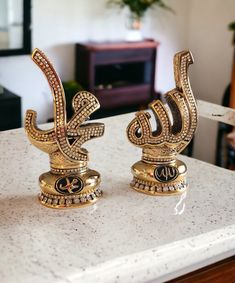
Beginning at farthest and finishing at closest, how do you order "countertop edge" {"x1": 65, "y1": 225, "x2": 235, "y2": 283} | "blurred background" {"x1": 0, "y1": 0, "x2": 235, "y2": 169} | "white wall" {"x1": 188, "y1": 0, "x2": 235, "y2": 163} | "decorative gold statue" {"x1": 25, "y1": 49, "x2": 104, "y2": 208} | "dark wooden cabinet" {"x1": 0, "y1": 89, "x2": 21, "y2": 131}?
"white wall" {"x1": 188, "y1": 0, "x2": 235, "y2": 163} < "blurred background" {"x1": 0, "y1": 0, "x2": 235, "y2": 169} < "dark wooden cabinet" {"x1": 0, "y1": 89, "x2": 21, "y2": 131} < "decorative gold statue" {"x1": 25, "y1": 49, "x2": 104, "y2": 208} < "countertop edge" {"x1": 65, "y1": 225, "x2": 235, "y2": 283}

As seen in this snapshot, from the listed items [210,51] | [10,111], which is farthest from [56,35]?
[210,51]

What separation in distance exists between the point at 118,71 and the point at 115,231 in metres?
3.11

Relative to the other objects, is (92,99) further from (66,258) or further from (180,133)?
(66,258)

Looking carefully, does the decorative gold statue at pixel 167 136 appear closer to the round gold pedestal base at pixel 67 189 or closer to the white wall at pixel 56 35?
the round gold pedestal base at pixel 67 189

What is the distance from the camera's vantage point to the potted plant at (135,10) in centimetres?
367

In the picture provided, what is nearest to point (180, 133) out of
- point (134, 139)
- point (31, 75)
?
point (134, 139)

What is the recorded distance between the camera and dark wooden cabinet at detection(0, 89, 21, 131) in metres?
2.96

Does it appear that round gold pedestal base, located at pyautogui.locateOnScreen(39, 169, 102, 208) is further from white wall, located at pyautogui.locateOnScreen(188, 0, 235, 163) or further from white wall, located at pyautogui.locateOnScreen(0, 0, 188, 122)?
white wall, located at pyautogui.locateOnScreen(188, 0, 235, 163)

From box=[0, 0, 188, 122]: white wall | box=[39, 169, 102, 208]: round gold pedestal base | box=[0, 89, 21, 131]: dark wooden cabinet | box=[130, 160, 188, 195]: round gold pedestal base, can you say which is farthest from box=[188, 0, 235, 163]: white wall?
box=[39, 169, 102, 208]: round gold pedestal base

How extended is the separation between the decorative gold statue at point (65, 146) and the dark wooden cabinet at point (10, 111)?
6.68ft

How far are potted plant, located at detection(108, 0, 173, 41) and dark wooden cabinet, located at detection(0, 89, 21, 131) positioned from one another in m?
1.17

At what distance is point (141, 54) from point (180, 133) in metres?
2.85

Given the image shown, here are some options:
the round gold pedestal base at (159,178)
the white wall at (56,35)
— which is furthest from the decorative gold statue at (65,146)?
the white wall at (56,35)

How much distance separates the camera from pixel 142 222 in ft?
3.03
